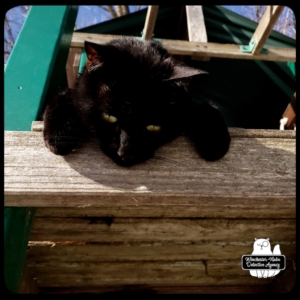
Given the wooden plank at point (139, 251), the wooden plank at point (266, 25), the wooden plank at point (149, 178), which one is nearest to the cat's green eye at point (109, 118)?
the wooden plank at point (149, 178)

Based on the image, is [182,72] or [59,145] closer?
[59,145]

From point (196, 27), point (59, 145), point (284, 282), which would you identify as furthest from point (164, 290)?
point (196, 27)

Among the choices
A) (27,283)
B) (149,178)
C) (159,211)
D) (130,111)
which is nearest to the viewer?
(149,178)

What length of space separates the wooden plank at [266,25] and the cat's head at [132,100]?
1.20 meters

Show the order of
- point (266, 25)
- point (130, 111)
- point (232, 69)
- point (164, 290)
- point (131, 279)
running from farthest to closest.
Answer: point (232, 69) → point (266, 25) → point (164, 290) → point (131, 279) → point (130, 111)

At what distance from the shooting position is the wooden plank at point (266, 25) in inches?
84.4

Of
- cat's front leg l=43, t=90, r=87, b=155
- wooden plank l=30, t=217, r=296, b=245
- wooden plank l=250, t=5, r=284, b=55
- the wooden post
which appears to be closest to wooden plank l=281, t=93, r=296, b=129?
wooden plank l=250, t=5, r=284, b=55

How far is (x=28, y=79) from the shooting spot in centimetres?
140

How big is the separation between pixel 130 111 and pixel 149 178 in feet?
0.83

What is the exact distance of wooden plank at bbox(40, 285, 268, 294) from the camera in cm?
171

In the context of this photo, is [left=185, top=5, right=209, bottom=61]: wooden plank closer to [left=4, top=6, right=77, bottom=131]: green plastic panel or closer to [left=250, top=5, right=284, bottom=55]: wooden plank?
[left=250, top=5, right=284, bottom=55]: wooden plank

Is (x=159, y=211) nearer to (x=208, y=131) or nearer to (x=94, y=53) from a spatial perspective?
(x=208, y=131)

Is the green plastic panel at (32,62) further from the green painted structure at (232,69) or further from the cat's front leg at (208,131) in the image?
the cat's front leg at (208,131)

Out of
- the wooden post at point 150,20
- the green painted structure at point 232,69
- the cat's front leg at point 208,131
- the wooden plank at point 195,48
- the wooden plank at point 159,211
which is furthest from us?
the green painted structure at point 232,69
